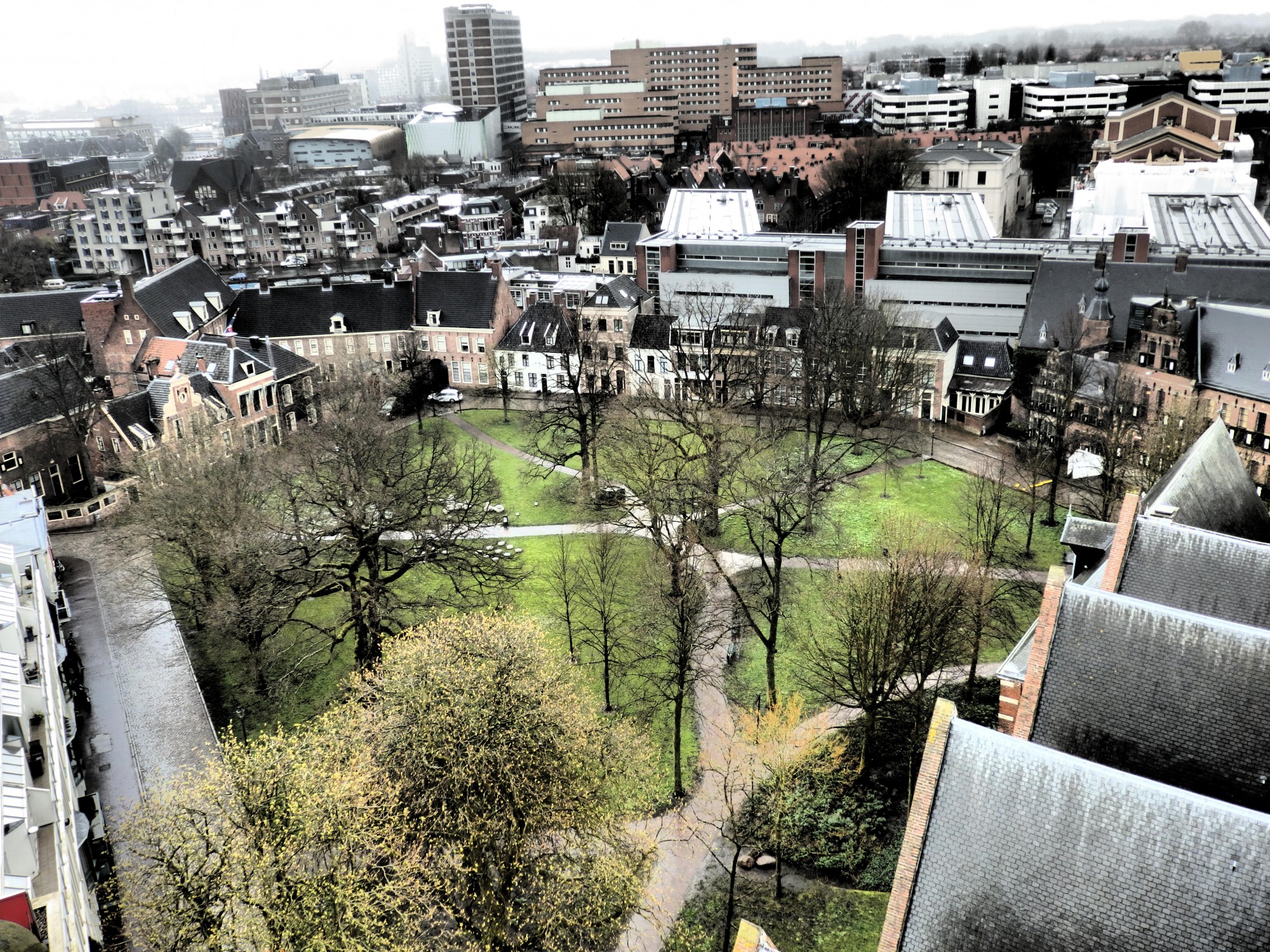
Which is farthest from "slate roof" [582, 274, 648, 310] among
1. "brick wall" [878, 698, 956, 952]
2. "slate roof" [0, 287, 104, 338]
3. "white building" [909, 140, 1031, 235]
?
"brick wall" [878, 698, 956, 952]

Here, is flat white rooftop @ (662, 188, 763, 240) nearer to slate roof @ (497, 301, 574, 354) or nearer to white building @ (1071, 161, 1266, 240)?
slate roof @ (497, 301, 574, 354)

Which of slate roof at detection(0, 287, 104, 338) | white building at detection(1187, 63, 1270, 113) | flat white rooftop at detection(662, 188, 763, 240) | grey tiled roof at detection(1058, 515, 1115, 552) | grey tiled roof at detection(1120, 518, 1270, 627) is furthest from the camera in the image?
white building at detection(1187, 63, 1270, 113)

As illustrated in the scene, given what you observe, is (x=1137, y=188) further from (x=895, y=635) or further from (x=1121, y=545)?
(x=1121, y=545)

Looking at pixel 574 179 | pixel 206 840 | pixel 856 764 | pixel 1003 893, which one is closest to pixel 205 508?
pixel 206 840

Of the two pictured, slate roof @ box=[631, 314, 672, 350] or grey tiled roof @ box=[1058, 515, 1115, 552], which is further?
slate roof @ box=[631, 314, 672, 350]

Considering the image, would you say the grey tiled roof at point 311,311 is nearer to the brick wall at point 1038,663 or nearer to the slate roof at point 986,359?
the slate roof at point 986,359

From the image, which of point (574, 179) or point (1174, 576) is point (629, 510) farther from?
point (574, 179)
